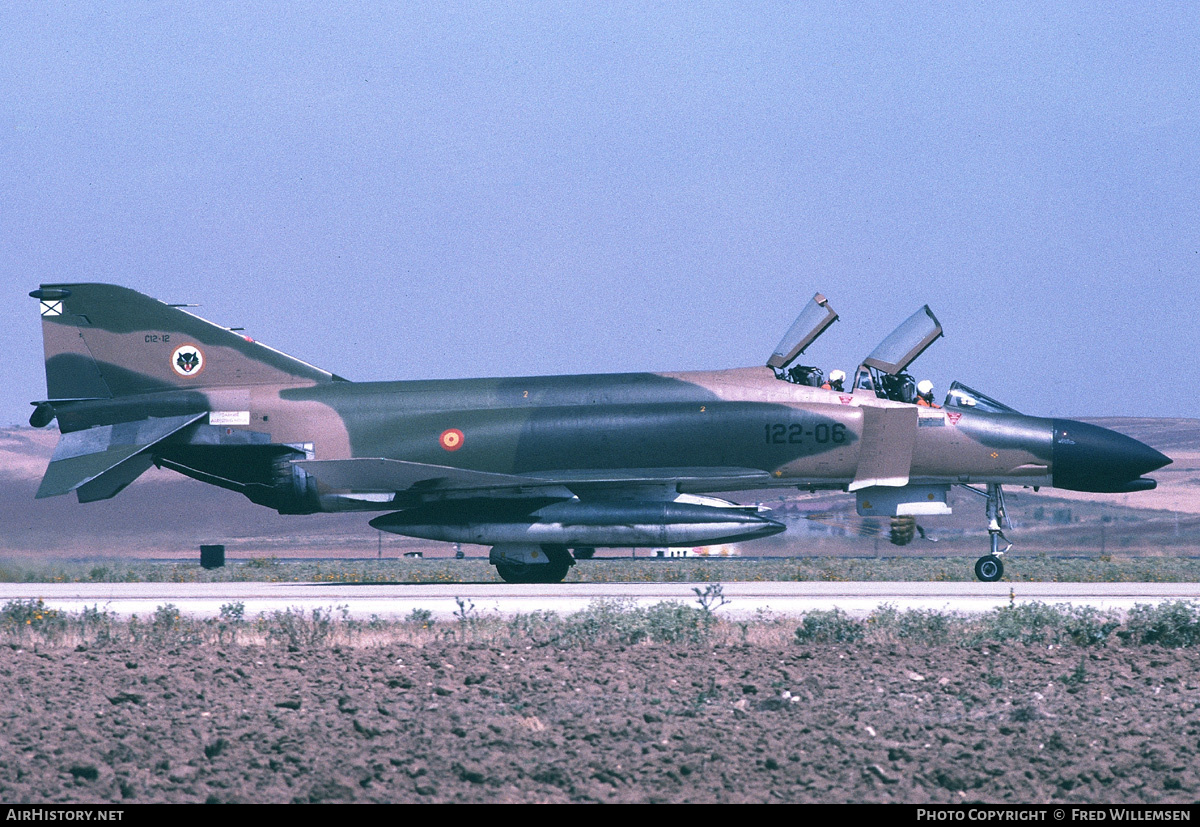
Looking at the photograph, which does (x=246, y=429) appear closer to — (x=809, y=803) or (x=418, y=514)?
(x=418, y=514)

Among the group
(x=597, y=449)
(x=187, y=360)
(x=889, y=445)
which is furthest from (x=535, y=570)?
(x=187, y=360)

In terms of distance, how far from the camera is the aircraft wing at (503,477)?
68.5 ft

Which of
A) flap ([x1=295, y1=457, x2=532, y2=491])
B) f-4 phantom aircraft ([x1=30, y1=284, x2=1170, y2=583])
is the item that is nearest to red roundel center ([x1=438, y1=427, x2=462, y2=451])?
f-4 phantom aircraft ([x1=30, y1=284, x2=1170, y2=583])

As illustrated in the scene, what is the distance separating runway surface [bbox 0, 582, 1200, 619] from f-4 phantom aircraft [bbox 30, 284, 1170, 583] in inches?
45.6

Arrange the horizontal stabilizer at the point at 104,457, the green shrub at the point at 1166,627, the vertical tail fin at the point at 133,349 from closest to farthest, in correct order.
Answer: the green shrub at the point at 1166,627 < the horizontal stabilizer at the point at 104,457 < the vertical tail fin at the point at 133,349

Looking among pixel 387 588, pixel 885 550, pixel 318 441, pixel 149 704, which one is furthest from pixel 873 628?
pixel 885 550

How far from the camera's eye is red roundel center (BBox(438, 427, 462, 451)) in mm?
21844

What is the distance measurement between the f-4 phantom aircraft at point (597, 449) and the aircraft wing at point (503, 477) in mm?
36

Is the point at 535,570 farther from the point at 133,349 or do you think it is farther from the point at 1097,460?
the point at 1097,460

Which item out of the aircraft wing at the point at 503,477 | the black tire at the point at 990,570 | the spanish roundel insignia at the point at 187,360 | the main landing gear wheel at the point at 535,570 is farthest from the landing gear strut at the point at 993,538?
the spanish roundel insignia at the point at 187,360

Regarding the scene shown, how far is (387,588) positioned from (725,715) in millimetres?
12580

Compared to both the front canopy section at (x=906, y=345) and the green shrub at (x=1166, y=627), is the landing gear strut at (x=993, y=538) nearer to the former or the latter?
the front canopy section at (x=906, y=345)

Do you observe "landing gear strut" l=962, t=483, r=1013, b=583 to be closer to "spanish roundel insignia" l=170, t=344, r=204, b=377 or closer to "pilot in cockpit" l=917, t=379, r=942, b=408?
"pilot in cockpit" l=917, t=379, r=942, b=408
